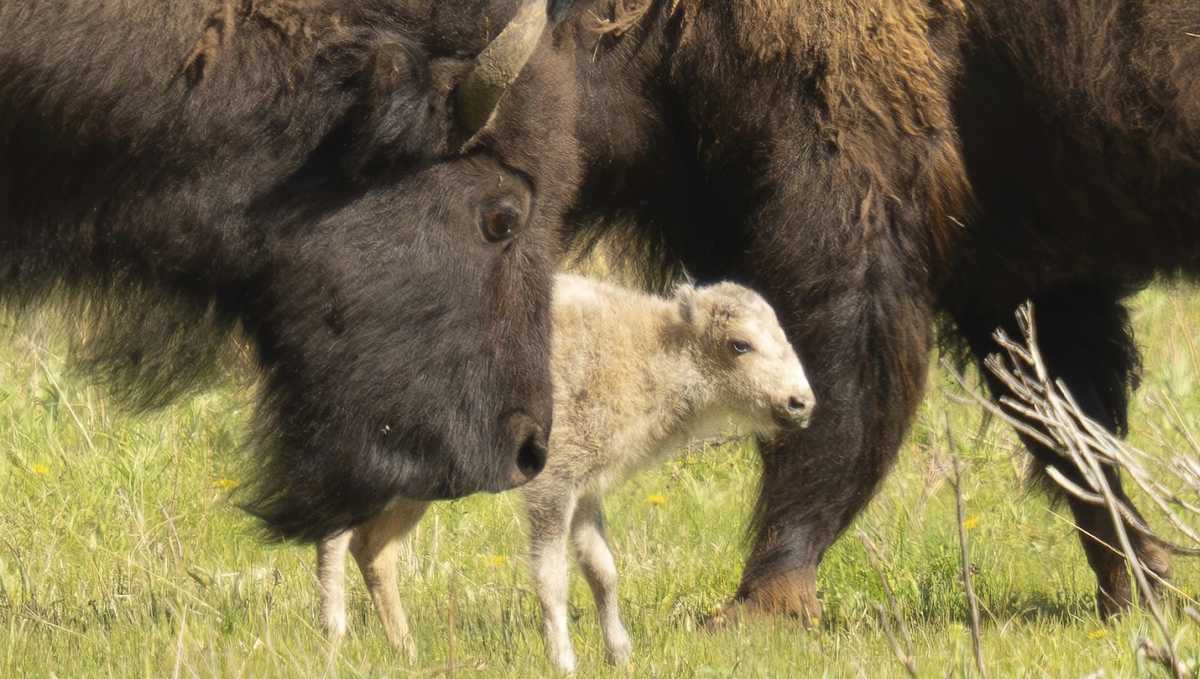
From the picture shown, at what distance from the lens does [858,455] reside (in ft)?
17.7

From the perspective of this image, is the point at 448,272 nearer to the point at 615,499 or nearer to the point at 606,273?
the point at 606,273

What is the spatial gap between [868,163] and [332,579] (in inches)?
74.8

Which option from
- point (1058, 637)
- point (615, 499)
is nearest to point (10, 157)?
point (1058, 637)

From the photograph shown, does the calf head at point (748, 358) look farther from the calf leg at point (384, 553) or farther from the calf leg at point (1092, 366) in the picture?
the calf leg at point (1092, 366)

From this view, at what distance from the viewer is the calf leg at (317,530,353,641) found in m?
5.07

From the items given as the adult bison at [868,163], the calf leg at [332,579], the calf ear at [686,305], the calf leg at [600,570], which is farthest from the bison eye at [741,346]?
the calf leg at [332,579]

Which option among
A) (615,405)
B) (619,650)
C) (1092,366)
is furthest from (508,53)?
(1092,366)

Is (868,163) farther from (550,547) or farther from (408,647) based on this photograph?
(408,647)

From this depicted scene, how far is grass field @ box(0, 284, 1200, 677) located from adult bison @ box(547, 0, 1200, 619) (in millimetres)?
503

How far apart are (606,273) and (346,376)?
76.3 inches

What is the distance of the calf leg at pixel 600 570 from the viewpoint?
4.88 m

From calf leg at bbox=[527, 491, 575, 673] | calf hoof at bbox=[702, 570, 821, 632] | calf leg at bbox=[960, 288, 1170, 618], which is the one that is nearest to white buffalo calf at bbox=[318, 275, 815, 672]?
calf leg at bbox=[527, 491, 575, 673]

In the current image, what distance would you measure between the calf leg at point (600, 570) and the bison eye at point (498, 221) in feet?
3.50

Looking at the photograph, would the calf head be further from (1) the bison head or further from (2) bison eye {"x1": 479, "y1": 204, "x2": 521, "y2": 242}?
(2) bison eye {"x1": 479, "y1": 204, "x2": 521, "y2": 242}
